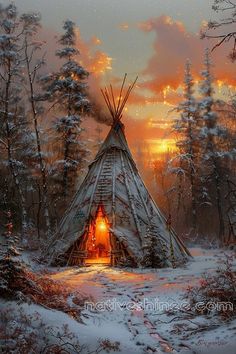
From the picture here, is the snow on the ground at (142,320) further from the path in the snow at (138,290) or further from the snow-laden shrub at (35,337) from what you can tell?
the snow-laden shrub at (35,337)

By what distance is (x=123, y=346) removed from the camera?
530cm

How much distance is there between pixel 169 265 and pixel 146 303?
5.16m

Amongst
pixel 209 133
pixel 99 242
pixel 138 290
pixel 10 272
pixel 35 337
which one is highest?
pixel 209 133

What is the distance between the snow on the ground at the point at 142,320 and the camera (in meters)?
5.30

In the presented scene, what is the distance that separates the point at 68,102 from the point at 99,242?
879 centimetres

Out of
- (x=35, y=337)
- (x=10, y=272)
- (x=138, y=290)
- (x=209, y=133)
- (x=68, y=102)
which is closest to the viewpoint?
(x=35, y=337)

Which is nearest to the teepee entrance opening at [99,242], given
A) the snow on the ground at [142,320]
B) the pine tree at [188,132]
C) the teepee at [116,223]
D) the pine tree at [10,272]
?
the teepee at [116,223]

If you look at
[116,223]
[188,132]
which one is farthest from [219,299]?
[188,132]

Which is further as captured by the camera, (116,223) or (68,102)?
(68,102)

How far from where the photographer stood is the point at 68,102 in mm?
22031

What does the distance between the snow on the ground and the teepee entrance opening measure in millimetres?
4378

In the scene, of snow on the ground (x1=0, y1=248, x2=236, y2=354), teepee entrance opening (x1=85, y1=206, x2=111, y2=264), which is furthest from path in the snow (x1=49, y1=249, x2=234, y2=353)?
teepee entrance opening (x1=85, y1=206, x2=111, y2=264)

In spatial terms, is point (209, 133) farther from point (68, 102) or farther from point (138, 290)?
point (138, 290)

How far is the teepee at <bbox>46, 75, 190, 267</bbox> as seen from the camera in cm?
1327
